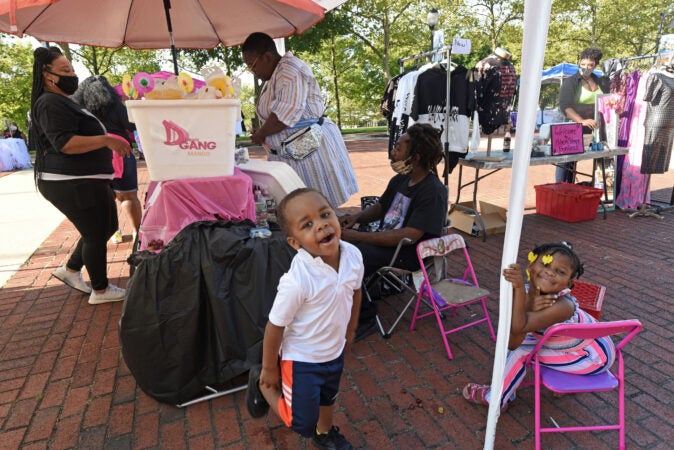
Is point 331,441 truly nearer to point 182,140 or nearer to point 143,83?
point 182,140

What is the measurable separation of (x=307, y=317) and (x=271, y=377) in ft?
1.06

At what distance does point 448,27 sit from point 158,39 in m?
23.0

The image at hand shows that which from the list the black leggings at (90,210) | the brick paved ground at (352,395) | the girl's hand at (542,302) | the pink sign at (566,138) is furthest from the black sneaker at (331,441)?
the pink sign at (566,138)

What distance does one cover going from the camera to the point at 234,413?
2.37m

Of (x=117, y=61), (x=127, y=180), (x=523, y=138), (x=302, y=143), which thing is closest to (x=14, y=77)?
(x=117, y=61)

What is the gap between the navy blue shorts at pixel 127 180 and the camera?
14.7 feet

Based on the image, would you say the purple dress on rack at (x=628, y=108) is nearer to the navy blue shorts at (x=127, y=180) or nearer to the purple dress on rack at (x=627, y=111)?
the purple dress on rack at (x=627, y=111)

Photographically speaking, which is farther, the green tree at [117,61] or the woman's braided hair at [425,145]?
the green tree at [117,61]

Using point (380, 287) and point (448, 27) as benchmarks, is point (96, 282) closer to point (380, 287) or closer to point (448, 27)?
point (380, 287)

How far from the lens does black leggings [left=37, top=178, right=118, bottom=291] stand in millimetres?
2955

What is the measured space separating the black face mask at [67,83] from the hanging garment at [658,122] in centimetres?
667

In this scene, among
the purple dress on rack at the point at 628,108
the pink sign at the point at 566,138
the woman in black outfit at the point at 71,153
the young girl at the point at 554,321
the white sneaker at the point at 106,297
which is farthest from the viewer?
the purple dress on rack at the point at 628,108

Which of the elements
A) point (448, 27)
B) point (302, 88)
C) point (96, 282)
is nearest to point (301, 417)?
point (302, 88)

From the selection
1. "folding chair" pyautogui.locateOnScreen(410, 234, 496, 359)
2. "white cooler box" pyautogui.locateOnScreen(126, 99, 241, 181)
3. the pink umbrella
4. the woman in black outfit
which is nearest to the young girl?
"folding chair" pyautogui.locateOnScreen(410, 234, 496, 359)
